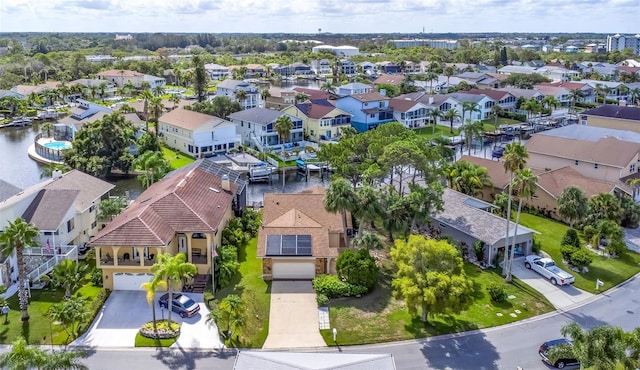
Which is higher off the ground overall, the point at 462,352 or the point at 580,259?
the point at 580,259

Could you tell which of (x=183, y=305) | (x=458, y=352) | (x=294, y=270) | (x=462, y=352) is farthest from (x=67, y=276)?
(x=462, y=352)

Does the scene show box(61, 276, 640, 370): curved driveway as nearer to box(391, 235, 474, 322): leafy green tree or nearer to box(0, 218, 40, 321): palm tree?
box(391, 235, 474, 322): leafy green tree

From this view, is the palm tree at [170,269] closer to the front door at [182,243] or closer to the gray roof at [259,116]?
the front door at [182,243]

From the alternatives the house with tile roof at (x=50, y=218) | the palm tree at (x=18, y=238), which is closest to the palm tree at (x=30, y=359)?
the palm tree at (x=18, y=238)

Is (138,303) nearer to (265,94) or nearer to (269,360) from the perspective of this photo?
(269,360)

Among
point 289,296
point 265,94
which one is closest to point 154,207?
point 289,296

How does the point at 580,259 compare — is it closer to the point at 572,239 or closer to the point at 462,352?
the point at 572,239
